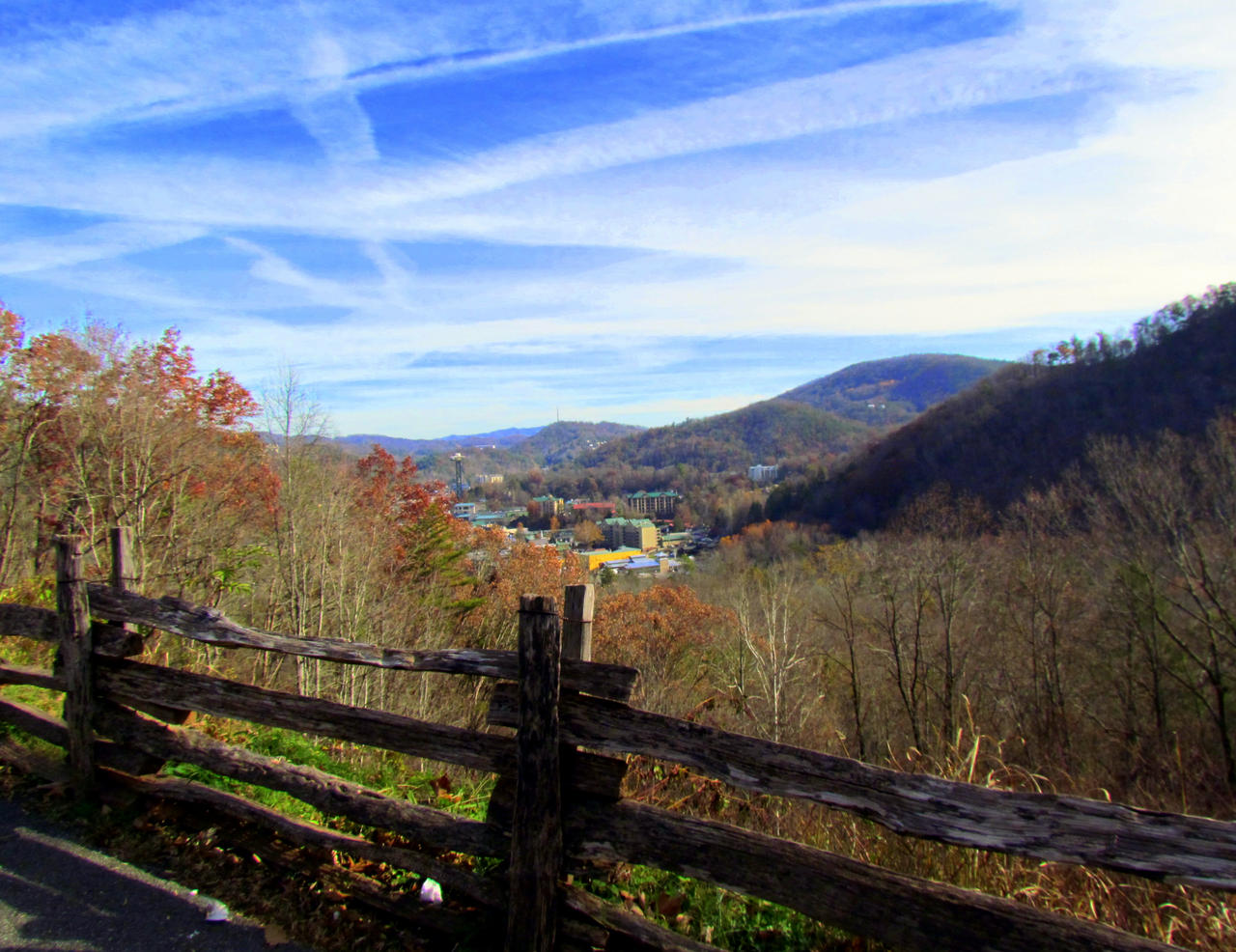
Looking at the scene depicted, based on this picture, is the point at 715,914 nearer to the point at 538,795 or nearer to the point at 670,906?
the point at 670,906

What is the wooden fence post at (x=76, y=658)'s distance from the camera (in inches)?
169

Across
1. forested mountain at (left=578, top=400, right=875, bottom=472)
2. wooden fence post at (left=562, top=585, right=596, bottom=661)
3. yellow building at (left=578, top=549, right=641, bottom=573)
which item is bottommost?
yellow building at (left=578, top=549, right=641, bottom=573)

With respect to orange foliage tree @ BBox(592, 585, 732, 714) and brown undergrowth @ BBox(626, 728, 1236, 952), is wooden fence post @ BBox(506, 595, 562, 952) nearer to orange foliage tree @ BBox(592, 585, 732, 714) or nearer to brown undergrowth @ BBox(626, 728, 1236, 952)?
brown undergrowth @ BBox(626, 728, 1236, 952)

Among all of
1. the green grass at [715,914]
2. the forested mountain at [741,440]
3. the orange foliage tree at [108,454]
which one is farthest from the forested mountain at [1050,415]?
the forested mountain at [741,440]

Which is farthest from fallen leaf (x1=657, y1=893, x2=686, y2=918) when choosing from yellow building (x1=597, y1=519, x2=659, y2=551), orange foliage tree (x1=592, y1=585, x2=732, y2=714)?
yellow building (x1=597, y1=519, x2=659, y2=551)

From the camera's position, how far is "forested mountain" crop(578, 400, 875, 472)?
464 feet

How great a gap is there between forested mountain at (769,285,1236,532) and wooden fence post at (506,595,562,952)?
5014 cm

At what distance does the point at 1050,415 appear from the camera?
58719mm

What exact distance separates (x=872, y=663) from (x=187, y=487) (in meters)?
27.4

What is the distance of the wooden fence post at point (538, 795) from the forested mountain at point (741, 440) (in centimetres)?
12755

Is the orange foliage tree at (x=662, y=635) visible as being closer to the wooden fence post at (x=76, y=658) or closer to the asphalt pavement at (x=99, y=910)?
the wooden fence post at (x=76, y=658)

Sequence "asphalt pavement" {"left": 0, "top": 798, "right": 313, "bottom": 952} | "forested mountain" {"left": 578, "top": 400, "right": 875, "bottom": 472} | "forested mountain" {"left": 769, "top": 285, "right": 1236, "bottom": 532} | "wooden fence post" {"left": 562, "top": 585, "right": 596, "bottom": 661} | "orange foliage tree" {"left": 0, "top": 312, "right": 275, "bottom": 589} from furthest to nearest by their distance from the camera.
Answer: "forested mountain" {"left": 578, "top": 400, "right": 875, "bottom": 472}, "forested mountain" {"left": 769, "top": 285, "right": 1236, "bottom": 532}, "orange foliage tree" {"left": 0, "top": 312, "right": 275, "bottom": 589}, "wooden fence post" {"left": 562, "top": 585, "right": 596, "bottom": 661}, "asphalt pavement" {"left": 0, "top": 798, "right": 313, "bottom": 952}

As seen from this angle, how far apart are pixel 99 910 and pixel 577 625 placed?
99.8 inches

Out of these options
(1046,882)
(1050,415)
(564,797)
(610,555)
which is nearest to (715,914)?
(564,797)
